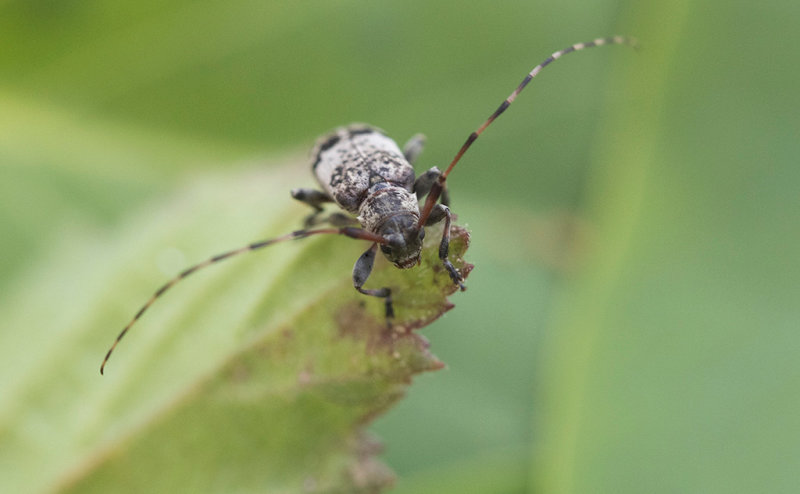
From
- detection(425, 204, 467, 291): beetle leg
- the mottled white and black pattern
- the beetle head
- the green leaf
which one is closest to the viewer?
detection(425, 204, 467, 291): beetle leg

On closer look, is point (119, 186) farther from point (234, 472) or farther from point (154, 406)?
point (234, 472)

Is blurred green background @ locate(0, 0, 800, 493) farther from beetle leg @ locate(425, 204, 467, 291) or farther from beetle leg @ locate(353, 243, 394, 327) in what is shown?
beetle leg @ locate(425, 204, 467, 291)

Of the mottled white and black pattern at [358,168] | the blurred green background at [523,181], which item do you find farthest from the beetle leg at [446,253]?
the blurred green background at [523,181]

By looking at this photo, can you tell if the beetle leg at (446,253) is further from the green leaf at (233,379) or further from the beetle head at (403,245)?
the beetle head at (403,245)

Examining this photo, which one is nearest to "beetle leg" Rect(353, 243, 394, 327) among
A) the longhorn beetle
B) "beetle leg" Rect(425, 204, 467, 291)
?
the longhorn beetle

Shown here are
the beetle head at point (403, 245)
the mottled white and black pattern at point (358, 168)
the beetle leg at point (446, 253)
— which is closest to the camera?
the beetle leg at point (446, 253)

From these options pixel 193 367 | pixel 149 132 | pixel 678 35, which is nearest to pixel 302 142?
pixel 149 132
